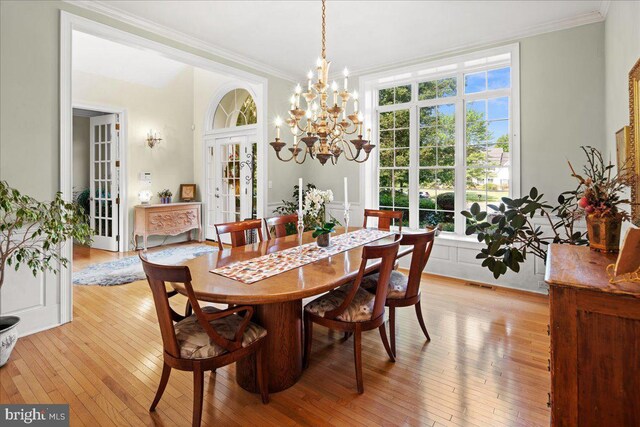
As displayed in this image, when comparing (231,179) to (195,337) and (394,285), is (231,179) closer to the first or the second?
(394,285)

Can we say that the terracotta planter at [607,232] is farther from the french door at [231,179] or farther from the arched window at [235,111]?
the arched window at [235,111]

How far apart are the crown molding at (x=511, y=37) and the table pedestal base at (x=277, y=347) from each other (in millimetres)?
3868

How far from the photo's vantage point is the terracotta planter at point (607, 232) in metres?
1.71

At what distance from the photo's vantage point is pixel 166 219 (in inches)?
249

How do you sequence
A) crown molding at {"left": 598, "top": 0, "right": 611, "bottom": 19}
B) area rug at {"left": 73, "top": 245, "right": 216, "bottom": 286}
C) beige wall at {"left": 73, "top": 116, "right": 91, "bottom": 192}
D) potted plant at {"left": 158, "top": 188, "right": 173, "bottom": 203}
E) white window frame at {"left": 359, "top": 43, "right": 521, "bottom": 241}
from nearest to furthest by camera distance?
crown molding at {"left": 598, "top": 0, "right": 611, "bottom": 19}
white window frame at {"left": 359, "top": 43, "right": 521, "bottom": 241}
area rug at {"left": 73, "top": 245, "right": 216, "bottom": 286}
potted plant at {"left": 158, "top": 188, "right": 173, "bottom": 203}
beige wall at {"left": 73, "top": 116, "right": 91, "bottom": 192}

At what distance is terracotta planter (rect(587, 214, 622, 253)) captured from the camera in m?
1.71

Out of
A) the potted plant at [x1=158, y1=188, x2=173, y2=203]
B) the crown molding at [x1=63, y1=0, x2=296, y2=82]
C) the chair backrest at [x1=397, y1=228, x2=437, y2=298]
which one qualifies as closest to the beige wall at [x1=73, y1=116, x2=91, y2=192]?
the potted plant at [x1=158, y1=188, x2=173, y2=203]

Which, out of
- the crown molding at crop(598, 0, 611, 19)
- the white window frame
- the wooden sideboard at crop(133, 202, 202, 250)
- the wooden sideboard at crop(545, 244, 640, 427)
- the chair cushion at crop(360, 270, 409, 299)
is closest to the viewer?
the wooden sideboard at crop(545, 244, 640, 427)

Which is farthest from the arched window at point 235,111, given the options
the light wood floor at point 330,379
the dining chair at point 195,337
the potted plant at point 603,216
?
the potted plant at point 603,216

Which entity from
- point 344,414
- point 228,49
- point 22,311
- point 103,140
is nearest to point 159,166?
point 103,140

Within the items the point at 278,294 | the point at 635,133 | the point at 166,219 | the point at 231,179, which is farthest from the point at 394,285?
the point at 166,219

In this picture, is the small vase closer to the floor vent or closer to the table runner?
the table runner

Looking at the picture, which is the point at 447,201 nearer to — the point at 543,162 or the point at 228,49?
the point at 543,162

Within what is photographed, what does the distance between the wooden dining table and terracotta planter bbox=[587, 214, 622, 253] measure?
1176mm
